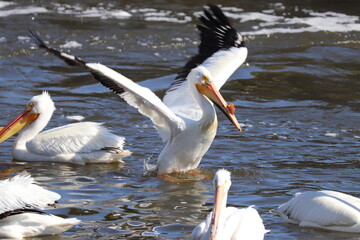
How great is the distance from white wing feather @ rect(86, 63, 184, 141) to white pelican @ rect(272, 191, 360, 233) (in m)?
1.52

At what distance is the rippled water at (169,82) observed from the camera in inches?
205

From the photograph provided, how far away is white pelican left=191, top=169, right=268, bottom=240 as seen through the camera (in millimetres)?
4055

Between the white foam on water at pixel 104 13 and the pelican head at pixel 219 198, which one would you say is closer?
the pelican head at pixel 219 198

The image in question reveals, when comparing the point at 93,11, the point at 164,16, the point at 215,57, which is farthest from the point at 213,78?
the point at 93,11

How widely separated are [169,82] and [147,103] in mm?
3656

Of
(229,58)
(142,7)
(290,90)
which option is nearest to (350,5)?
(142,7)

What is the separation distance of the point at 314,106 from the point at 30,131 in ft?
10.6

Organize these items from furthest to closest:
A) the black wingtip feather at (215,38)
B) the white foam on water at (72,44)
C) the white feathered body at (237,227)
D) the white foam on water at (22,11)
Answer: the white foam on water at (22,11)
the white foam on water at (72,44)
the black wingtip feather at (215,38)
the white feathered body at (237,227)

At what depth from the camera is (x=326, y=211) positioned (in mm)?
4641

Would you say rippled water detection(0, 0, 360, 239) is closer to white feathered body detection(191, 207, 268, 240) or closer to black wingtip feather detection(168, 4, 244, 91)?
white feathered body detection(191, 207, 268, 240)

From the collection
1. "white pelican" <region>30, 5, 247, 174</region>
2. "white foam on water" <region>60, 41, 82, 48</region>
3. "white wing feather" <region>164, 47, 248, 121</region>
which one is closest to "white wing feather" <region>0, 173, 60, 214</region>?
"white pelican" <region>30, 5, 247, 174</region>

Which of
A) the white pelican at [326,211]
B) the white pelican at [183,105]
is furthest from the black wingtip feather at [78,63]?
the white pelican at [326,211]

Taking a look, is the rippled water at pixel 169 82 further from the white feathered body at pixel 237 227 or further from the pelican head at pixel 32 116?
the white feathered body at pixel 237 227

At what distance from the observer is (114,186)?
18.6ft
